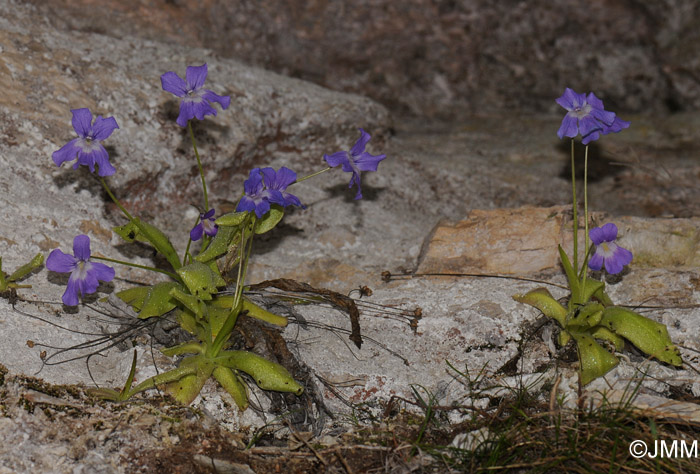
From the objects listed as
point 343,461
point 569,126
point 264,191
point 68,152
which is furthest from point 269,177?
point 569,126

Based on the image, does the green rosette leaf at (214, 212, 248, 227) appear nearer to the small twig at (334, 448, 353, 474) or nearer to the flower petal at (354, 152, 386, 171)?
the flower petal at (354, 152, 386, 171)

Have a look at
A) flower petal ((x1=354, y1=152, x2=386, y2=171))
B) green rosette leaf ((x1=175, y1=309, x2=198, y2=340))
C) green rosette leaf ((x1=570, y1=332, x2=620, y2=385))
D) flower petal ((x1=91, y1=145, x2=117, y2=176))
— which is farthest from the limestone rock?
flower petal ((x1=91, y1=145, x2=117, y2=176))

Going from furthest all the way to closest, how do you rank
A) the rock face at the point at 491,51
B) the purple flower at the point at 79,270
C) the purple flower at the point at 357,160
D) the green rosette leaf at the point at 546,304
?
the rock face at the point at 491,51 → the green rosette leaf at the point at 546,304 → the purple flower at the point at 357,160 → the purple flower at the point at 79,270

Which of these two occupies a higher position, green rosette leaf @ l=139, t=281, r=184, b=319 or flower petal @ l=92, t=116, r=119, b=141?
flower petal @ l=92, t=116, r=119, b=141

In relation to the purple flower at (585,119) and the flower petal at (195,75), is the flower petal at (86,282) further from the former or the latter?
the purple flower at (585,119)

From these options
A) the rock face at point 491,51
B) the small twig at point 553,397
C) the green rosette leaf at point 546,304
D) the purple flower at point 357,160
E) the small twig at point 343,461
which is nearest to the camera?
the small twig at point 343,461

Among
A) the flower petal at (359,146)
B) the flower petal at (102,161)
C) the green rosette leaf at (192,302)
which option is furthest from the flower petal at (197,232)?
the flower petal at (359,146)

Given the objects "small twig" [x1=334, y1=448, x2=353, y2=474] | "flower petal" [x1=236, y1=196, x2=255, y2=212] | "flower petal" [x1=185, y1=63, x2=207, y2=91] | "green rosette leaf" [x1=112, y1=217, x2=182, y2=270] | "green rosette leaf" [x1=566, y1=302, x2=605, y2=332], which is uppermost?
"flower petal" [x1=185, y1=63, x2=207, y2=91]
